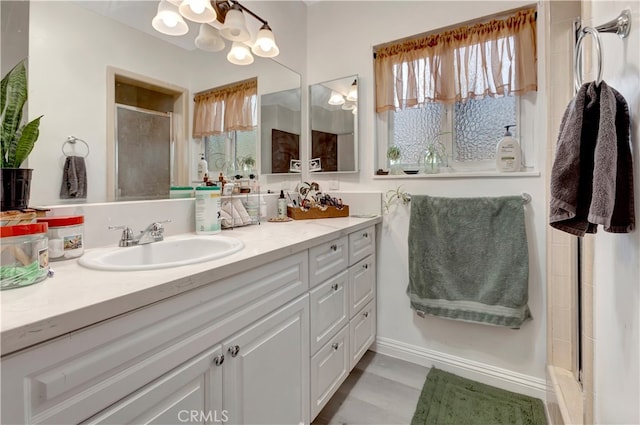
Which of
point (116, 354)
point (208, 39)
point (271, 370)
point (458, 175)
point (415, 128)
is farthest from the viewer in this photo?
point (415, 128)

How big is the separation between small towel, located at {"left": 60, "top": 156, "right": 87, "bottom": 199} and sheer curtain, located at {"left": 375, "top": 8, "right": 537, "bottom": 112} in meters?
1.64

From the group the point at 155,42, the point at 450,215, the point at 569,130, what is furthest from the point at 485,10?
the point at 155,42

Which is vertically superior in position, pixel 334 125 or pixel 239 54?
pixel 239 54

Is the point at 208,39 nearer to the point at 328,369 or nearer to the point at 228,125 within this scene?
the point at 228,125

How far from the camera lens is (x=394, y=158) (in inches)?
77.7

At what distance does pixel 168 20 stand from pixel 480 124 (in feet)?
5.65

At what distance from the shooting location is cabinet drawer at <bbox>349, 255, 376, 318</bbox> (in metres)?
1.62

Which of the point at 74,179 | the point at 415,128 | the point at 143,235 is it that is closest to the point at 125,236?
the point at 143,235

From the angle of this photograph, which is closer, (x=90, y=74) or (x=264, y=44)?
(x=90, y=74)

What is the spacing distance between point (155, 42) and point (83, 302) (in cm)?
120

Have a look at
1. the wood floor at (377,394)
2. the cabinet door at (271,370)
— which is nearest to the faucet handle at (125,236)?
the cabinet door at (271,370)

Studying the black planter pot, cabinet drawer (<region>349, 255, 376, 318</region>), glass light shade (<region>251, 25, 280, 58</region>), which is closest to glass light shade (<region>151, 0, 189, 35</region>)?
glass light shade (<region>251, 25, 280, 58</region>)

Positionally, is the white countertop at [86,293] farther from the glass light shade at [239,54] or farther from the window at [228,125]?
the glass light shade at [239,54]

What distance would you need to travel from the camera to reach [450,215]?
67.4 inches
